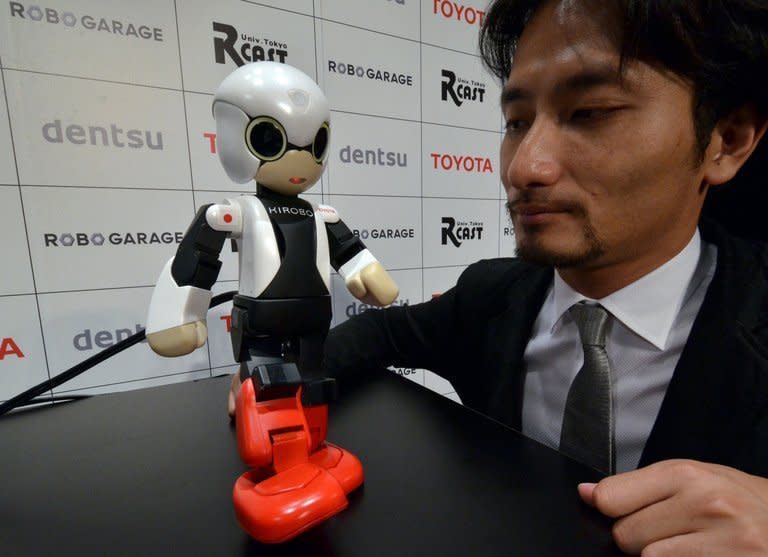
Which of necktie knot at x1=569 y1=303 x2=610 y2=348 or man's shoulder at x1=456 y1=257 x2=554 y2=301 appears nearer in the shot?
necktie knot at x1=569 y1=303 x2=610 y2=348

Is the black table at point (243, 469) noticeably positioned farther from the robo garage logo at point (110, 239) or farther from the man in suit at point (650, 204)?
the robo garage logo at point (110, 239)

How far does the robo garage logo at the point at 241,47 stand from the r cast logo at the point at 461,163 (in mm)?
498

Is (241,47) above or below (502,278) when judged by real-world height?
above

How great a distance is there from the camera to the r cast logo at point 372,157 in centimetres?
107

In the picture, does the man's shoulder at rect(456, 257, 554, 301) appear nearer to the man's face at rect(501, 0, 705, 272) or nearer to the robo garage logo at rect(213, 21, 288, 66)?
the man's face at rect(501, 0, 705, 272)

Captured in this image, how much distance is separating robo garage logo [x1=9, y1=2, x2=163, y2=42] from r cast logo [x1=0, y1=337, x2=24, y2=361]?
60 cm

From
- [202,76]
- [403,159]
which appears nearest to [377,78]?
[403,159]

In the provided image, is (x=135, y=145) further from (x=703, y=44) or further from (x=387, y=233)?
(x=703, y=44)

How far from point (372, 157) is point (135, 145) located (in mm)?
550

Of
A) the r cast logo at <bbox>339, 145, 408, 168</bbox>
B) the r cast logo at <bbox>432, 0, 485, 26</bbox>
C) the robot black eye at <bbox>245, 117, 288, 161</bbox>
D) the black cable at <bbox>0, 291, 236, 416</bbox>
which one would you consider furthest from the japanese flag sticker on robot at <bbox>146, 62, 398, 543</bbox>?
the r cast logo at <bbox>432, 0, 485, 26</bbox>

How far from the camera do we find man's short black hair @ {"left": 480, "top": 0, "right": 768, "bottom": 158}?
0.46m

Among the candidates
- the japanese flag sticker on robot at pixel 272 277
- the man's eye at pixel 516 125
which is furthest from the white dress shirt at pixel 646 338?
the japanese flag sticker on robot at pixel 272 277

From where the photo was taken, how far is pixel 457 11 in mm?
1228

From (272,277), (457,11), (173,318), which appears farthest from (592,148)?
(457,11)
